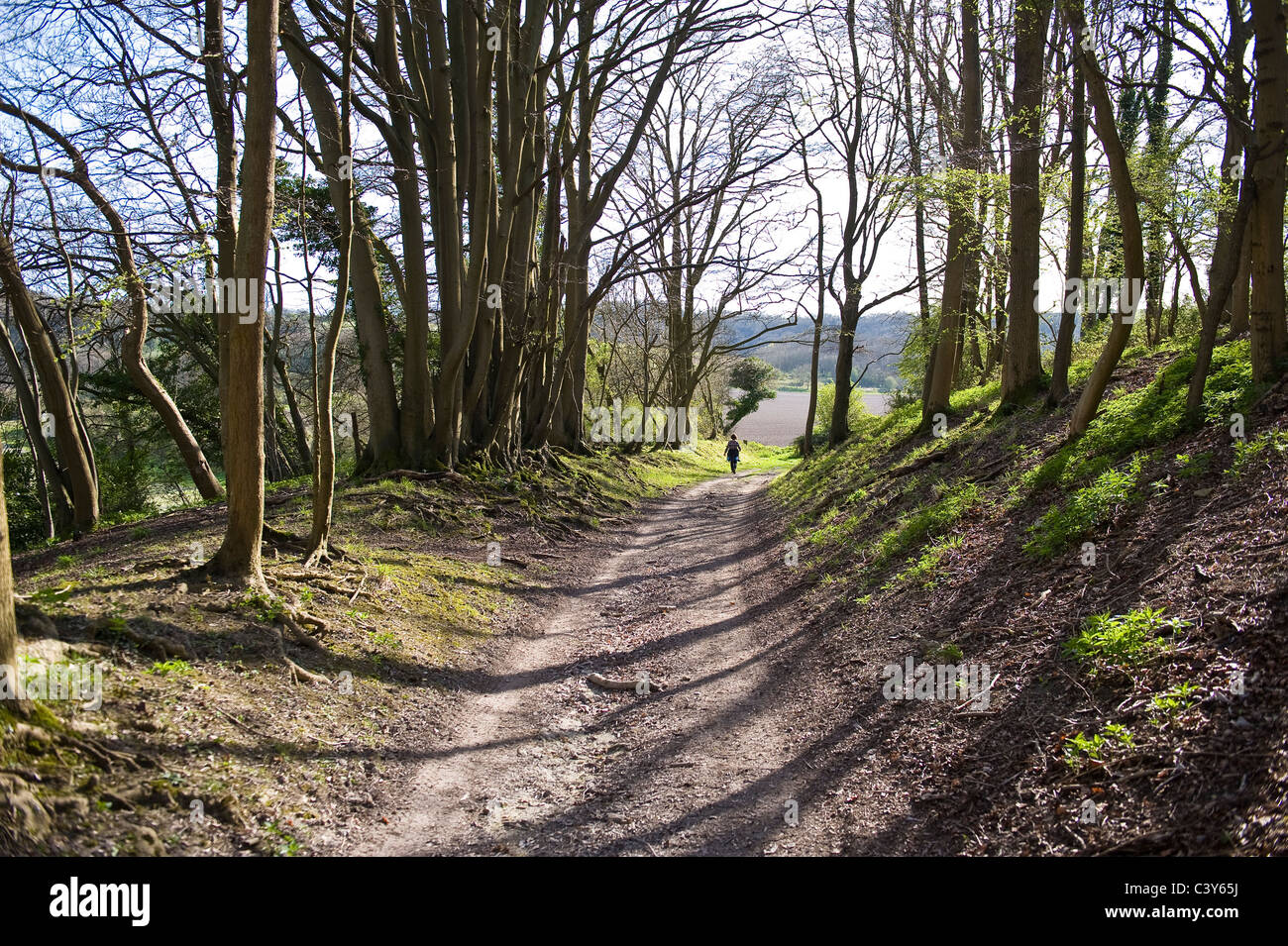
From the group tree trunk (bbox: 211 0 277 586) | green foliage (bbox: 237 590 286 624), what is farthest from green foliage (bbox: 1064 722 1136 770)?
tree trunk (bbox: 211 0 277 586)

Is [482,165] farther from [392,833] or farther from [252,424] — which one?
[392,833]

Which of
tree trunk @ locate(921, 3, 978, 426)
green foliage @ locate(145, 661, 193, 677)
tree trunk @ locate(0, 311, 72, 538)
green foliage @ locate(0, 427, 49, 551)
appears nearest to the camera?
green foliage @ locate(145, 661, 193, 677)

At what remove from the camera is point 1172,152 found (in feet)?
38.6

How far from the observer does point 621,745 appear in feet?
17.8

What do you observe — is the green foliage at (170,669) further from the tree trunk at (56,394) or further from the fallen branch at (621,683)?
the tree trunk at (56,394)

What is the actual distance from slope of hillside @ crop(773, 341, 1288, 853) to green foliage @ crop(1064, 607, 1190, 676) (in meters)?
0.01

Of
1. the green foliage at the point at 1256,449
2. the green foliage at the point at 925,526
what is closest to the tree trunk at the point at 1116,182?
the green foliage at the point at 925,526

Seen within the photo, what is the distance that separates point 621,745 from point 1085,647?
3.09 m

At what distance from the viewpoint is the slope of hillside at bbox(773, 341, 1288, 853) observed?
3396 millimetres

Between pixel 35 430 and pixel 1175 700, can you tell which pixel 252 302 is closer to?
pixel 1175 700

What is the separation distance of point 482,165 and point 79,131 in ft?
19.1

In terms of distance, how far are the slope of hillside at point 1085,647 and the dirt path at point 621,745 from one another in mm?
467

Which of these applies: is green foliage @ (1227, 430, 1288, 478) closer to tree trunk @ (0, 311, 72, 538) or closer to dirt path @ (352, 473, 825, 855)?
dirt path @ (352, 473, 825, 855)
